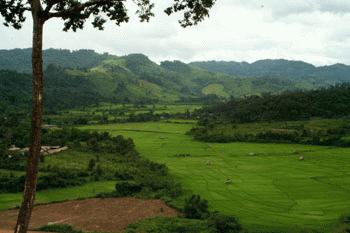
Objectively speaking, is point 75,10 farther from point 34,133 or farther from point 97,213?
point 97,213

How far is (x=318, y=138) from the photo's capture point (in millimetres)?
109938

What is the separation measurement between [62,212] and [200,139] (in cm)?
6902

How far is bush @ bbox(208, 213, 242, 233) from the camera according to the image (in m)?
44.7

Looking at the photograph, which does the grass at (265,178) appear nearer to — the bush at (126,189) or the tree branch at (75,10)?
the bush at (126,189)

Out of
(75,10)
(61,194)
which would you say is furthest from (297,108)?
(75,10)

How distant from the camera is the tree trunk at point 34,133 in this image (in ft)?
51.9

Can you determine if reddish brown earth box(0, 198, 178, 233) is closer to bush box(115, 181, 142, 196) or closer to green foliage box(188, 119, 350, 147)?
bush box(115, 181, 142, 196)

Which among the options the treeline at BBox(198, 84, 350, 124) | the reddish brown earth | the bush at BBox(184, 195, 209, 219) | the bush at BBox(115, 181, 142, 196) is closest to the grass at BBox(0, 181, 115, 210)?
the bush at BBox(115, 181, 142, 196)

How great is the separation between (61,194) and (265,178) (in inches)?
1302

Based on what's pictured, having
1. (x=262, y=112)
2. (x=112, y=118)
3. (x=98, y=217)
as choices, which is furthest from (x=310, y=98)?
(x=98, y=217)

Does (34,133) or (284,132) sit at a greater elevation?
(34,133)

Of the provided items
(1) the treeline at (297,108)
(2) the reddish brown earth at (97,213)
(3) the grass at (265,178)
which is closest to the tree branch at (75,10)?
(2) the reddish brown earth at (97,213)

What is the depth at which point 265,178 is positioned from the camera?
78250 millimetres

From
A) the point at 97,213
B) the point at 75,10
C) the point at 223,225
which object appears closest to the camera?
the point at 75,10
